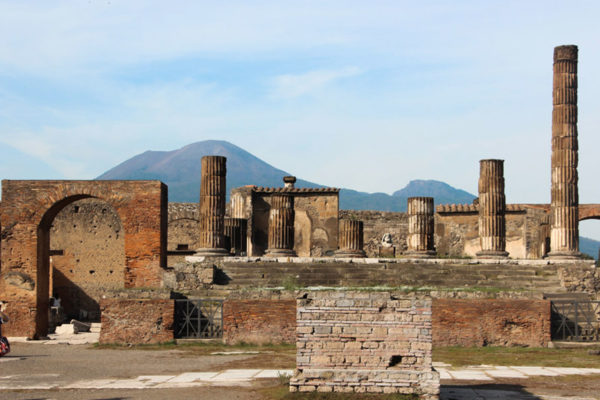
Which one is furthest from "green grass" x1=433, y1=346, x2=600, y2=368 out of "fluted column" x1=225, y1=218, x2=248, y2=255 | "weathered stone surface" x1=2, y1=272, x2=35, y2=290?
"fluted column" x1=225, y1=218, x2=248, y2=255

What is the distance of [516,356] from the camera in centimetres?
1425

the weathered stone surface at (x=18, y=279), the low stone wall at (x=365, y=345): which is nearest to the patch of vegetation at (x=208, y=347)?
the weathered stone surface at (x=18, y=279)

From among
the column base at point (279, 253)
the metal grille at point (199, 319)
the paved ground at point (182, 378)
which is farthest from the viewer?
the column base at point (279, 253)

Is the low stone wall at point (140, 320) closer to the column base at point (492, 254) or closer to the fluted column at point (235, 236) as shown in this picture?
the fluted column at point (235, 236)

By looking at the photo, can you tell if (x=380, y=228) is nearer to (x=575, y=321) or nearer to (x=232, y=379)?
(x=575, y=321)

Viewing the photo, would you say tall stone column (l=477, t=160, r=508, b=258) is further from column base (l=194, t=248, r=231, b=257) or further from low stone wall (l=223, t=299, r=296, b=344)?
low stone wall (l=223, t=299, r=296, b=344)

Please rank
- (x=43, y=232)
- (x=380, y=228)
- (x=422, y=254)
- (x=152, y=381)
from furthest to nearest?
(x=380, y=228), (x=422, y=254), (x=43, y=232), (x=152, y=381)

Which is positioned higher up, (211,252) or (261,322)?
(211,252)

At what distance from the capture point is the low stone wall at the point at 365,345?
355 inches

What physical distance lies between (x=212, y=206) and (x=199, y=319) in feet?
18.7

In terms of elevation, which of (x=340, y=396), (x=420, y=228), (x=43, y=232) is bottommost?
(x=340, y=396)

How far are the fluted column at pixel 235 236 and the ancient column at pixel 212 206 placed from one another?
3189 millimetres

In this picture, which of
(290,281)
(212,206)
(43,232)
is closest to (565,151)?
(290,281)

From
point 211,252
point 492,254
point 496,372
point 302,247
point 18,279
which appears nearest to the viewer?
point 496,372
